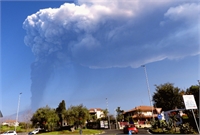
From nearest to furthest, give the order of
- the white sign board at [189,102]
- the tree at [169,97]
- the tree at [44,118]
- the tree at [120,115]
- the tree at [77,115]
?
the white sign board at [189,102] → the tree at [44,118] → the tree at [77,115] → the tree at [169,97] → the tree at [120,115]

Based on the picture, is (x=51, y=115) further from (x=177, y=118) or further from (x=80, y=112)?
(x=177, y=118)

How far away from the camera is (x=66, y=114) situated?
4125 centimetres

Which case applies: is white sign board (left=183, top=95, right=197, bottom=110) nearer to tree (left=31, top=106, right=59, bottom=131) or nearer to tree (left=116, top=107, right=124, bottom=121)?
tree (left=31, top=106, right=59, bottom=131)

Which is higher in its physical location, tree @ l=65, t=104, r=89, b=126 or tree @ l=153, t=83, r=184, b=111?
tree @ l=153, t=83, r=184, b=111

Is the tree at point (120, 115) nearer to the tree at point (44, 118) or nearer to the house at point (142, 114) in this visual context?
the house at point (142, 114)

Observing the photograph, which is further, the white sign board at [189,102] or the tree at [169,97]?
the tree at [169,97]

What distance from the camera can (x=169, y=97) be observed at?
5016cm

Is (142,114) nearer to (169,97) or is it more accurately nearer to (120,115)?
(120,115)

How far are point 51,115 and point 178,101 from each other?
3298cm

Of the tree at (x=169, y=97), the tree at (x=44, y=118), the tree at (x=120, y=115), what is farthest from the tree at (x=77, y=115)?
the tree at (x=120, y=115)

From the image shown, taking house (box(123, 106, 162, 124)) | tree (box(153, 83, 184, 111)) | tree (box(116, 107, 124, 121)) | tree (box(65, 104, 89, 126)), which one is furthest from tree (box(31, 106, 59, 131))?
tree (box(116, 107, 124, 121))

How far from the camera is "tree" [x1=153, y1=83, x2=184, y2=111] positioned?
1960 inches

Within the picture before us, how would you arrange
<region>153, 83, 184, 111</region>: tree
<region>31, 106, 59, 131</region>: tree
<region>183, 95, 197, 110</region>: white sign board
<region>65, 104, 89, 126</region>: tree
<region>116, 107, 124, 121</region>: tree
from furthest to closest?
1. <region>116, 107, 124, 121</region>: tree
2. <region>153, 83, 184, 111</region>: tree
3. <region>65, 104, 89, 126</region>: tree
4. <region>31, 106, 59, 131</region>: tree
5. <region>183, 95, 197, 110</region>: white sign board

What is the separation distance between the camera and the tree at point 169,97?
4978 centimetres
